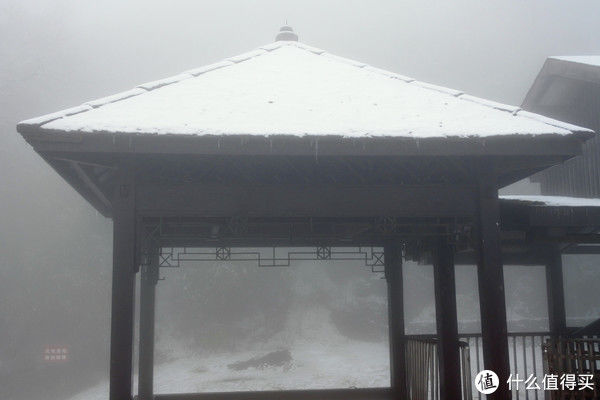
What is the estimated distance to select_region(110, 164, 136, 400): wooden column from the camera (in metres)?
5.30

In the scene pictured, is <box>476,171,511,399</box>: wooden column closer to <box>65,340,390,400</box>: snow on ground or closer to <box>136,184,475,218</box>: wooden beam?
<box>136,184,475,218</box>: wooden beam

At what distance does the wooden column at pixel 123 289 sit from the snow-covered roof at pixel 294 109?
27.9 inches

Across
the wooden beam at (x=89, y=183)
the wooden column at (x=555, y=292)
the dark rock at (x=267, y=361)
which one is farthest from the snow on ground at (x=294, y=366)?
the wooden beam at (x=89, y=183)

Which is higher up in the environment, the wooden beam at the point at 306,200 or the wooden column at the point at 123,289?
the wooden beam at the point at 306,200

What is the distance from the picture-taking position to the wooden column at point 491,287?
18.8 feet

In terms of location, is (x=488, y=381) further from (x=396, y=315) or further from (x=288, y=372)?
(x=288, y=372)

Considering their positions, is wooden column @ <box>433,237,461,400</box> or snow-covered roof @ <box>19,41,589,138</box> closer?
snow-covered roof @ <box>19,41,589,138</box>

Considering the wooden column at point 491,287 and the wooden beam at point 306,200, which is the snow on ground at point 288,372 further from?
the wooden beam at point 306,200

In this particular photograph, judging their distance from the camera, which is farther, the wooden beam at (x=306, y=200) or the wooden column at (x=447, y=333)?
the wooden column at (x=447, y=333)

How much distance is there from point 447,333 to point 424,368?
0.96 m

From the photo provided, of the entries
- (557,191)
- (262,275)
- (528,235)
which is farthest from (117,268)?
(262,275)

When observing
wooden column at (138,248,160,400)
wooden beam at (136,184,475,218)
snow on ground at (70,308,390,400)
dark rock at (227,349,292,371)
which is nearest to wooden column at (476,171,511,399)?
wooden beam at (136,184,475,218)

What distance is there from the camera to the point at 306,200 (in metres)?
5.91

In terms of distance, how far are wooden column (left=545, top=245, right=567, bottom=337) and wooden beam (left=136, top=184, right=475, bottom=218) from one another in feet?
17.5
